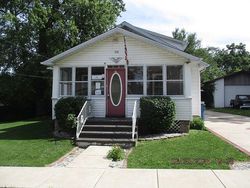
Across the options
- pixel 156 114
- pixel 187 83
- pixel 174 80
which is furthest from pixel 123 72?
pixel 187 83

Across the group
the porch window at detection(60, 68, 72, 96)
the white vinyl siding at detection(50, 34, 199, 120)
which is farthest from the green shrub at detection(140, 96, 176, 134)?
the porch window at detection(60, 68, 72, 96)

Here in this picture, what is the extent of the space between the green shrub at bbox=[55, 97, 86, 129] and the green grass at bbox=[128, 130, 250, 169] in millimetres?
3563

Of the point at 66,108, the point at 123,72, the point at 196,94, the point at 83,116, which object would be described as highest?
the point at 123,72

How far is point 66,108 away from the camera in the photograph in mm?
14656

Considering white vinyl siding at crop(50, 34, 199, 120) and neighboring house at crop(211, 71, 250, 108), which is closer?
white vinyl siding at crop(50, 34, 199, 120)

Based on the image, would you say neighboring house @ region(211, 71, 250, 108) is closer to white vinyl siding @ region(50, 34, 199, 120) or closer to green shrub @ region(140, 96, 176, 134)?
white vinyl siding @ region(50, 34, 199, 120)

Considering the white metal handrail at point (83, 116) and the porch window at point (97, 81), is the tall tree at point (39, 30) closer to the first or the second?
the porch window at point (97, 81)

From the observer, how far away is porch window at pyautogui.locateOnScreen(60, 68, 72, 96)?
54.0 ft

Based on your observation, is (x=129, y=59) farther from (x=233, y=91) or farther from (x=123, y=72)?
(x=233, y=91)

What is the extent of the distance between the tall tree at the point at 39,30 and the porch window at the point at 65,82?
12.7 m

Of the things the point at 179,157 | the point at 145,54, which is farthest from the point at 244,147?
the point at 145,54

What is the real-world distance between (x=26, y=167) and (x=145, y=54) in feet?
28.3

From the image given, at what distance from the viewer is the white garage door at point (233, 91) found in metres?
41.3

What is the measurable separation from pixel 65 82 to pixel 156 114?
509 centimetres
